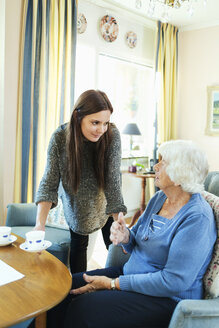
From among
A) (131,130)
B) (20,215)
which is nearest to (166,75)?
(131,130)

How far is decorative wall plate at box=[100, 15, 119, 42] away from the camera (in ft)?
13.2

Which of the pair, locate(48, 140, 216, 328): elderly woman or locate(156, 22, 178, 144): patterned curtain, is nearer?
locate(48, 140, 216, 328): elderly woman

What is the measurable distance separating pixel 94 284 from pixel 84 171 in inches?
23.8

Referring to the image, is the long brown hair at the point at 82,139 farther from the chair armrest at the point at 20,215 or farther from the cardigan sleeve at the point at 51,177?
the chair armrest at the point at 20,215

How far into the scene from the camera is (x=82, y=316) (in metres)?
1.28

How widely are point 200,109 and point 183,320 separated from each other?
4.27 meters

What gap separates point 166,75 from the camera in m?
4.92

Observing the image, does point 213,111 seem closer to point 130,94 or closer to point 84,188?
point 130,94

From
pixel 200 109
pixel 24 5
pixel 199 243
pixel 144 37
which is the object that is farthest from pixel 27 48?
pixel 200 109

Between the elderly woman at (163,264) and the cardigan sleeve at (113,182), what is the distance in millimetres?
253

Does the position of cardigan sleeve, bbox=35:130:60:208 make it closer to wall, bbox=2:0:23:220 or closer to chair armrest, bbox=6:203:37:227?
chair armrest, bbox=6:203:37:227

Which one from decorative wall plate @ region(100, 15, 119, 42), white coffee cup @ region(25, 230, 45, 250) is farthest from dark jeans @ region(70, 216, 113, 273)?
decorative wall plate @ region(100, 15, 119, 42)

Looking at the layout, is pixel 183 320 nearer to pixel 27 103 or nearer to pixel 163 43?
pixel 27 103

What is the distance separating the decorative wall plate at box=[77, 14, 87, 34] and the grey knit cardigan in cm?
231
